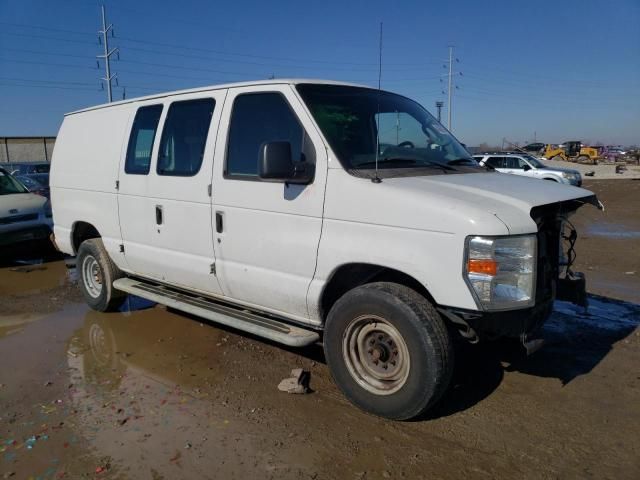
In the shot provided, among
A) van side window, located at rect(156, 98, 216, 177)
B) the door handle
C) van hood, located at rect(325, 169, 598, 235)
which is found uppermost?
van side window, located at rect(156, 98, 216, 177)

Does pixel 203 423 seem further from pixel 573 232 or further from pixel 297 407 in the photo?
Answer: pixel 573 232

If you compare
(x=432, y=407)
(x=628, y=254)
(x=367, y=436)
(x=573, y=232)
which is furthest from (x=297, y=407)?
(x=628, y=254)

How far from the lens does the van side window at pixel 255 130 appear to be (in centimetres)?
404

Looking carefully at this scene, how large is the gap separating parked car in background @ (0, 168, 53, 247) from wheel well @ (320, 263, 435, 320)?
7.23 meters

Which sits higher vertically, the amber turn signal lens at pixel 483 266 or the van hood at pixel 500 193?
the van hood at pixel 500 193

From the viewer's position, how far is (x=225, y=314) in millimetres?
4598

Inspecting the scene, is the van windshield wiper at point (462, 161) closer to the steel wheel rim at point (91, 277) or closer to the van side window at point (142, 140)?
the van side window at point (142, 140)

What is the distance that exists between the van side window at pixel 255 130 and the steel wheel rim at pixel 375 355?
1.32 meters

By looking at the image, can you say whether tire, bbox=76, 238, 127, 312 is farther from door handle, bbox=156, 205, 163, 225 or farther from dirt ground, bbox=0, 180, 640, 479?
door handle, bbox=156, 205, 163, 225

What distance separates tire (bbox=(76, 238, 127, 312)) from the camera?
19.6ft

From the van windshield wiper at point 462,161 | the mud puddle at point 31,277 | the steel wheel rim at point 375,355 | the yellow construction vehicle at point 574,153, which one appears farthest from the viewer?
the yellow construction vehicle at point 574,153

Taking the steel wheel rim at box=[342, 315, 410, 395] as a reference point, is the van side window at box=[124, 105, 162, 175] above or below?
above

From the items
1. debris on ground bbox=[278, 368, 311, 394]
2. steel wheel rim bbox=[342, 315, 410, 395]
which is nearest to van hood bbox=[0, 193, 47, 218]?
debris on ground bbox=[278, 368, 311, 394]

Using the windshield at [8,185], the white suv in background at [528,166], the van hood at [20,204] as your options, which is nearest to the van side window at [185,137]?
the van hood at [20,204]
